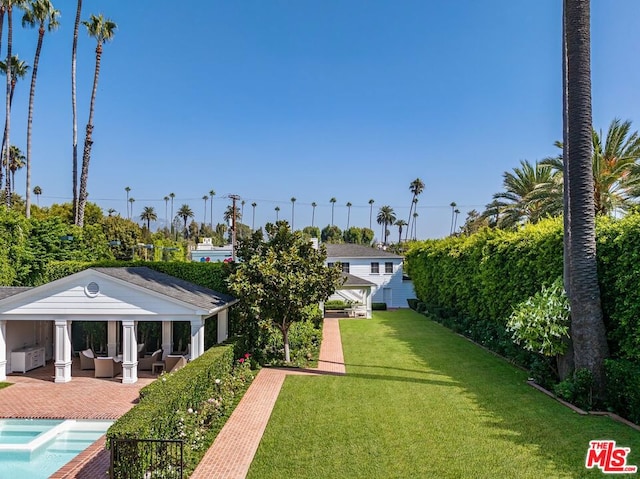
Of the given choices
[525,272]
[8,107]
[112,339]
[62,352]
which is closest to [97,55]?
[8,107]

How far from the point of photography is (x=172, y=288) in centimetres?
1571

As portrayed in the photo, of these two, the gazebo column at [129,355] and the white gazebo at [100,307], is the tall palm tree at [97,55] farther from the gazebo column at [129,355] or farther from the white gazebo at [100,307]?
the gazebo column at [129,355]

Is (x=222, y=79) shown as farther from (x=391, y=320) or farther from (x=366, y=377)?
(x=391, y=320)

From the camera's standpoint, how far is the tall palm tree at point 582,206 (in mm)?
10305

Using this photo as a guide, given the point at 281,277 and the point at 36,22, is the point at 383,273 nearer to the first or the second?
the point at 281,277

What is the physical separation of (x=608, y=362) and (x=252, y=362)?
10628 millimetres

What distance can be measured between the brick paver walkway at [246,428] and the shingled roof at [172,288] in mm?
3230

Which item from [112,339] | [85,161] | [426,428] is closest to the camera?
[426,428]

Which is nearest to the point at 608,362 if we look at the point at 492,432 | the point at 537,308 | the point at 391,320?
the point at 537,308

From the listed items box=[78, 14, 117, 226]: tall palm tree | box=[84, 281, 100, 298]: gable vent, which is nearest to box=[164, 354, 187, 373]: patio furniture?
box=[84, 281, 100, 298]: gable vent

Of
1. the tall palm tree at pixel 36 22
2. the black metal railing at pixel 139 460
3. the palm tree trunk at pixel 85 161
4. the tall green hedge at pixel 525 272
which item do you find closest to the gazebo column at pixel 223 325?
the black metal railing at pixel 139 460

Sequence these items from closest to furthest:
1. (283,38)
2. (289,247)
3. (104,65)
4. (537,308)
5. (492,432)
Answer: (492,432) → (537,308) → (289,247) → (283,38) → (104,65)

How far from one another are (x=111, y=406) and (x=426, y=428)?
820 cm

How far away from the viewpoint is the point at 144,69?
1986 cm
